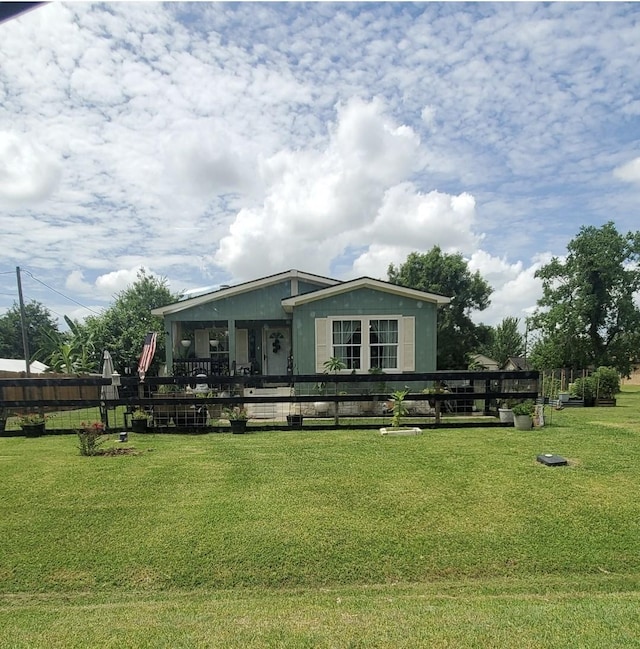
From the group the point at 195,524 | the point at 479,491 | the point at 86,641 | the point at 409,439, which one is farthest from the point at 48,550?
the point at 409,439

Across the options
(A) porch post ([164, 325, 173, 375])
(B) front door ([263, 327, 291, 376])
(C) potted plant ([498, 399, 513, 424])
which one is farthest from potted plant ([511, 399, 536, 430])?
(A) porch post ([164, 325, 173, 375])

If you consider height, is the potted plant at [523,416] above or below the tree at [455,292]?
below

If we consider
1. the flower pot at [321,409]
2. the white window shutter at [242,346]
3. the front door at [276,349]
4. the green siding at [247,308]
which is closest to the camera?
the flower pot at [321,409]

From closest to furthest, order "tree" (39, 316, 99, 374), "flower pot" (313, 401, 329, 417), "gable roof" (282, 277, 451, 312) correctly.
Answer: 1. "flower pot" (313, 401, 329, 417)
2. "gable roof" (282, 277, 451, 312)
3. "tree" (39, 316, 99, 374)

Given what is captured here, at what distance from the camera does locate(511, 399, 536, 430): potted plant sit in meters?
8.79

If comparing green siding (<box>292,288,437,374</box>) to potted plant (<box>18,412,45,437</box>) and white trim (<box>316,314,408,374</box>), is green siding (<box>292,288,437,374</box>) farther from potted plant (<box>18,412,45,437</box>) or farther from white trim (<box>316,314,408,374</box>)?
potted plant (<box>18,412,45,437</box>)

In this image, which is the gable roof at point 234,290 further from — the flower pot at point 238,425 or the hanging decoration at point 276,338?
the flower pot at point 238,425

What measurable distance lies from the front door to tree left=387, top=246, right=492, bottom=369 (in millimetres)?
16916

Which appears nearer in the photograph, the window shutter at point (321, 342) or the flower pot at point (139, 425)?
the flower pot at point (139, 425)

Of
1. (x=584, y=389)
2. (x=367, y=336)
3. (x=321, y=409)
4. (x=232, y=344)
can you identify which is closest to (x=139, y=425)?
(x=321, y=409)

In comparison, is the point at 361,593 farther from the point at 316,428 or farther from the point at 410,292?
the point at 410,292

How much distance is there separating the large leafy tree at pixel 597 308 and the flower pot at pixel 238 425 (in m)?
24.8

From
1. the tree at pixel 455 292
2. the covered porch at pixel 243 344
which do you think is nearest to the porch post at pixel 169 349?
the covered porch at pixel 243 344

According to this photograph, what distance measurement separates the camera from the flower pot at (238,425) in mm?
8812
